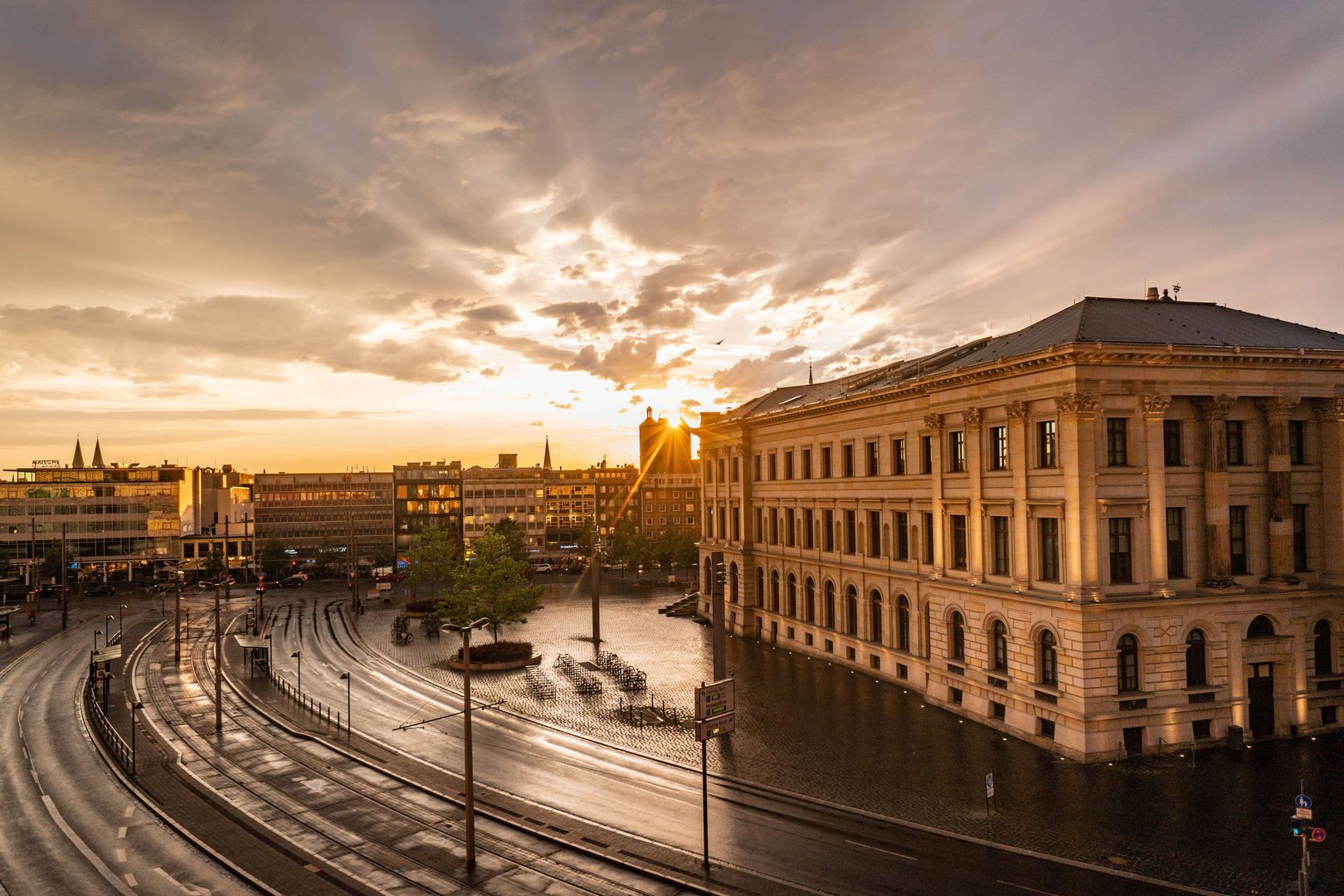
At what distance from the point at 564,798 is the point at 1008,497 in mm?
26035

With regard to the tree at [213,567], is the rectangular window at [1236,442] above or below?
above

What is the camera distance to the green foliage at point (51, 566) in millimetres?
117625

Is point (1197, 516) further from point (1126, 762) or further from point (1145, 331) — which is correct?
point (1126, 762)

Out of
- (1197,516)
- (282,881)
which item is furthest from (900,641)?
(282,881)

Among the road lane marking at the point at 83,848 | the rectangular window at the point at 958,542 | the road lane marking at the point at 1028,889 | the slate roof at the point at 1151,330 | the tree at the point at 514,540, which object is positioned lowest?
the road lane marking at the point at 1028,889

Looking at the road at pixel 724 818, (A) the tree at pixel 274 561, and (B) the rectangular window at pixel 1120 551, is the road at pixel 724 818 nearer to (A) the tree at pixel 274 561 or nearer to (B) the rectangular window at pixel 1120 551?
(B) the rectangular window at pixel 1120 551

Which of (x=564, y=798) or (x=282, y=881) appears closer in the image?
(x=282, y=881)

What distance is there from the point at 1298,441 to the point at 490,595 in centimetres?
5224

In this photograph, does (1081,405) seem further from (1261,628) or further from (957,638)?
(957,638)

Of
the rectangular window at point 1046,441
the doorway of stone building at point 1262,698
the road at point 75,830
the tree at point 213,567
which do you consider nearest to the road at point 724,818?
the road at point 75,830

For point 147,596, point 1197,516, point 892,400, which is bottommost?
point 147,596

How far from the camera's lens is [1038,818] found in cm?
2845

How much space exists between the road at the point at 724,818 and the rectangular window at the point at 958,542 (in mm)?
19852

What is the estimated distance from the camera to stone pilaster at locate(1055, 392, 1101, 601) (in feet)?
116
